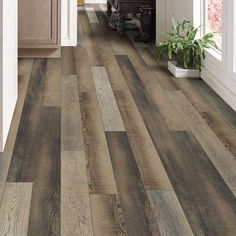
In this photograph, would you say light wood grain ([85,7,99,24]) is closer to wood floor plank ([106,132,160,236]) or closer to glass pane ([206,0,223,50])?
glass pane ([206,0,223,50])

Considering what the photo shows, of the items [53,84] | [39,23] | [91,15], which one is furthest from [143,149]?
[91,15]

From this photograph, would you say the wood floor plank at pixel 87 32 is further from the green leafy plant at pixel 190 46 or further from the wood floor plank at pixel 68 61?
the green leafy plant at pixel 190 46

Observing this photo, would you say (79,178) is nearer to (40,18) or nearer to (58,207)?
(58,207)

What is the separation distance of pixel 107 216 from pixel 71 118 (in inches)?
55.6

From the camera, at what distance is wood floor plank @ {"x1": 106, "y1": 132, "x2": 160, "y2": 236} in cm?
215

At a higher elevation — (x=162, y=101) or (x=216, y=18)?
(x=216, y=18)

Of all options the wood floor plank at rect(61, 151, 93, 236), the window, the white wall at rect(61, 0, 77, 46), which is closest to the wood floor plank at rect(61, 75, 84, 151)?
the wood floor plank at rect(61, 151, 93, 236)

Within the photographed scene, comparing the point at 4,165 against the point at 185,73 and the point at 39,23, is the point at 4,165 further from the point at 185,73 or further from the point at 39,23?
the point at 39,23

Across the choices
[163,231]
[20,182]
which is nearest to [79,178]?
[20,182]

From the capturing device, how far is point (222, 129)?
338 centimetres

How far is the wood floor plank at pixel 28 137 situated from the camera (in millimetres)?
2643

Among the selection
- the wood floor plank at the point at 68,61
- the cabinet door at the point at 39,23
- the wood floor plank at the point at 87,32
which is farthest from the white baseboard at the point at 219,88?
the wood floor plank at the point at 87,32

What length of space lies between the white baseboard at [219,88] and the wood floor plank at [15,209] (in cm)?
180

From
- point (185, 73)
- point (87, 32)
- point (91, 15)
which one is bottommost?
point (185, 73)
